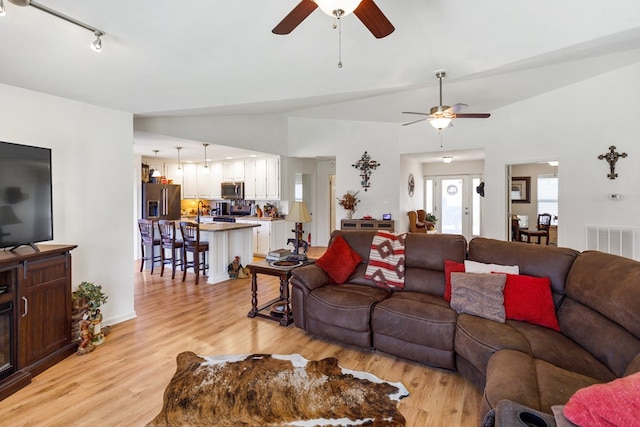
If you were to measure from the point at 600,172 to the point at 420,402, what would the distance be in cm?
438

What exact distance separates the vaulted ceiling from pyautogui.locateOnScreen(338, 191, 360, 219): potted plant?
12.1 ft

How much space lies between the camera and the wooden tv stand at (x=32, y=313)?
2293 millimetres

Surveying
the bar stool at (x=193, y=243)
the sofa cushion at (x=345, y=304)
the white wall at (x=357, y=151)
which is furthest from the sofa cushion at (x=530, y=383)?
the white wall at (x=357, y=151)

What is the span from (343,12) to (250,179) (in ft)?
20.7

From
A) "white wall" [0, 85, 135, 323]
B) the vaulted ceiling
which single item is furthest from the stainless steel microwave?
"white wall" [0, 85, 135, 323]

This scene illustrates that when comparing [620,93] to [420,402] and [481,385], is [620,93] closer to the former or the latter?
[481,385]

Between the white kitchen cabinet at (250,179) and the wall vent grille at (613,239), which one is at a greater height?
the white kitchen cabinet at (250,179)

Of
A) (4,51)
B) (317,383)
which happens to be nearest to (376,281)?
(317,383)

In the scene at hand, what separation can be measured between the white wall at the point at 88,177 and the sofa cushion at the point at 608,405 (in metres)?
3.87

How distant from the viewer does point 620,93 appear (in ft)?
13.9

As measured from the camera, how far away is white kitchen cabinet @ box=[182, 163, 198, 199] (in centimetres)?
838

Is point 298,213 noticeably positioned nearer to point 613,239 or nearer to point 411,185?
point 613,239

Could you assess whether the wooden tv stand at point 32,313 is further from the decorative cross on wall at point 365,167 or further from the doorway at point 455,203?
the doorway at point 455,203

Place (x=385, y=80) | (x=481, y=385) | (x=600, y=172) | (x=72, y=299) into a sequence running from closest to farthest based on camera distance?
(x=481, y=385), (x=72, y=299), (x=385, y=80), (x=600, y=172)
